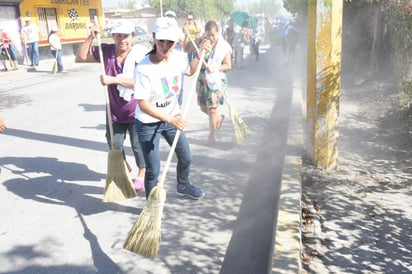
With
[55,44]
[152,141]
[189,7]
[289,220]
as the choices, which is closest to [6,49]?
[55,44]

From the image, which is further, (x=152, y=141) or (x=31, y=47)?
(x=31, y=47)

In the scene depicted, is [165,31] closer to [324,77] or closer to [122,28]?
[122,28]

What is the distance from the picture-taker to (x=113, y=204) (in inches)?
172

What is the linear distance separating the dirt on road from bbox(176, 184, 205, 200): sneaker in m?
1.05

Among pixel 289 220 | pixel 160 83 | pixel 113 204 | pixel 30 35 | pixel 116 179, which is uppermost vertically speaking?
→ pixel 30 35

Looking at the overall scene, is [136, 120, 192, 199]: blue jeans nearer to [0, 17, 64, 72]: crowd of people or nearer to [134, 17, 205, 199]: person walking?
[134, 17, 205, 199]: person walking

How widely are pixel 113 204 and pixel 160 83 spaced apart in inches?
57.2

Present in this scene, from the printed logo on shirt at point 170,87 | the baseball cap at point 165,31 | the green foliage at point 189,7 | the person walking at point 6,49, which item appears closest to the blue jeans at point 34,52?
the person walking at point 6,49

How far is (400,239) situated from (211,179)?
2.25 meters

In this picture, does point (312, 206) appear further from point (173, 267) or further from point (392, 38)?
point (392, 38)

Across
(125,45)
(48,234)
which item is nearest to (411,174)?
(125,45)

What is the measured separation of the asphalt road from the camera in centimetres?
339

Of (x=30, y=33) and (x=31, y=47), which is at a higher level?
(x=30, y=33)

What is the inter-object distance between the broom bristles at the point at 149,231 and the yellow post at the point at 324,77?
2.21 m
